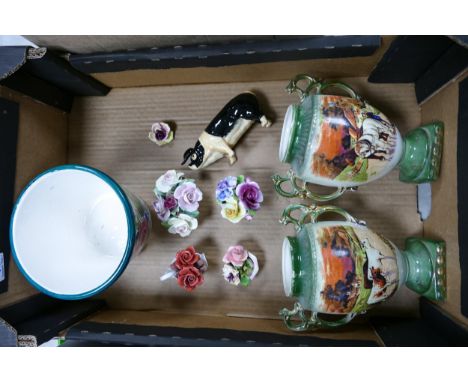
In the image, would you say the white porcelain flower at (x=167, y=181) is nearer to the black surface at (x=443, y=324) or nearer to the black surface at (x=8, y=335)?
the black surface at (x=8, y=335)

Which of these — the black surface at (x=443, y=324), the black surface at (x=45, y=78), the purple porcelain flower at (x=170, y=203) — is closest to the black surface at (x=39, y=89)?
the black surface at (x=45, y=78)

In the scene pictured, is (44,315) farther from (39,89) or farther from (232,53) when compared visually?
(232,53)

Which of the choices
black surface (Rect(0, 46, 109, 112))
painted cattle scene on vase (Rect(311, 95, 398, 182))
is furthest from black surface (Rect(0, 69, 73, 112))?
painted cattle scene on vase (Rect(311, 95, 398, 182))

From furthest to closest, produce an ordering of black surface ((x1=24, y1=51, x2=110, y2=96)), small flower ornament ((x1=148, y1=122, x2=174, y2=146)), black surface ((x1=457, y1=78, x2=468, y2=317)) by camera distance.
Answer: small flower ornament ((x1=148, y1=122, x2=174, y2=146)), black surface ((x1=24, y1=51, x2=110, y2=96)), black surface ((x1=457, y1=78, x2=468, y2=317))

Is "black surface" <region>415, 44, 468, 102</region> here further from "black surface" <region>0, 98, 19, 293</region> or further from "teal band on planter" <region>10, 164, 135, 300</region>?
"black surface" <region>0, 98, 19, 293</region>

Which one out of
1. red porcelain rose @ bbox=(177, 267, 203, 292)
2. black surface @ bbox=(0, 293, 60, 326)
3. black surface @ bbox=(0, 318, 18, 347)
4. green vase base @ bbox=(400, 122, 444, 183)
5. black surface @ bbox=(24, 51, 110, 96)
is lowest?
black surface @ bbox=(0, 318, 18, 347)

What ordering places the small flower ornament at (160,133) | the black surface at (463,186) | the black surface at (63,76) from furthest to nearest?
the small flower ornament at (160,133) < the black surface at (63,76) < the black surface at (463,186)

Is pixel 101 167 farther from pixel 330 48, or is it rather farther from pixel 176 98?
pixel 330 48
